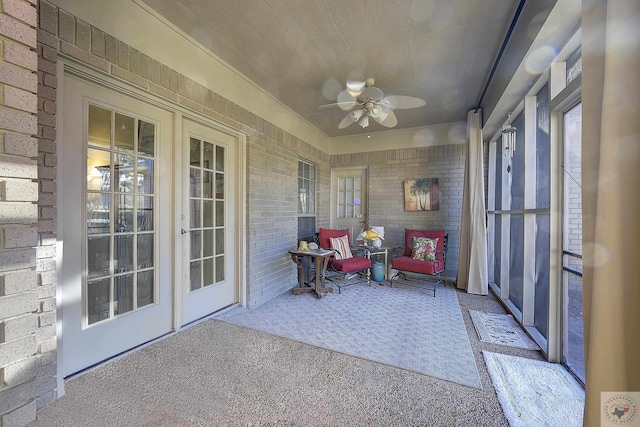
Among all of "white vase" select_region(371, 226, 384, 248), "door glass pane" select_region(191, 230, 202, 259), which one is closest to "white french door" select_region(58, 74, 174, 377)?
"door glass pane" select_region(191, 230, 202, 259)

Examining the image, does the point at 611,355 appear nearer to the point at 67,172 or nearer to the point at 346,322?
the point at 346,322

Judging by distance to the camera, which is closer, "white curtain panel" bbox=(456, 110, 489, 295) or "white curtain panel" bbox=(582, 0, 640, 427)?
"white curtain panel" bbox=(582, 0, 640, 427)

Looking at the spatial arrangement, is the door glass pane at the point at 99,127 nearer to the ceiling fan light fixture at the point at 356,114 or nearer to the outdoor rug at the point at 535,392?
the ceiling fan light fixture at the point at 356,114

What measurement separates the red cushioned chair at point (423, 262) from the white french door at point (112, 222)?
3183 mm

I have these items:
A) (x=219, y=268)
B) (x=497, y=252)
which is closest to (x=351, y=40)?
(x=219, y=268)

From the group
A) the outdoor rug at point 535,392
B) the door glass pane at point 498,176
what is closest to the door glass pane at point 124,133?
the outdoor rug at point 535,392

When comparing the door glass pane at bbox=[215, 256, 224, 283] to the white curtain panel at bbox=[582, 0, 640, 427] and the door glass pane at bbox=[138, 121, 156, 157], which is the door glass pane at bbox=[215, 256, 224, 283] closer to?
the door glass pane at bbox=[138, 121, 156, 157]

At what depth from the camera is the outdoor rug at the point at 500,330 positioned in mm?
2418

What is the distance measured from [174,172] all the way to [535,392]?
326 centimetres

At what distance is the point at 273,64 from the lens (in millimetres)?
2947

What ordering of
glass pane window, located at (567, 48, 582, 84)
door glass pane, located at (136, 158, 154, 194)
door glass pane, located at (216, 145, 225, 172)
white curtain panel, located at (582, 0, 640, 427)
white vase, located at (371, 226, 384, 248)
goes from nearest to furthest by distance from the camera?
1. white curtain panel, located at (582, 0, 640, 427)
2. glass pane window, located at (567, 48, 582, 84)
3. door glass pane, located at (136, 158, 154, 194)
4. door glass pane, located at (216, 145, 225, 172)
5. white vase, located at (371, 226, 384, 248)

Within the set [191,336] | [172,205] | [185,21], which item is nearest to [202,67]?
[185,21]

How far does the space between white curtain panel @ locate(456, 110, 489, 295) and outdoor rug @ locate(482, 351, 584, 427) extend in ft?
6.04

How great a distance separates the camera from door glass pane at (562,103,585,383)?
1952 millimetres
